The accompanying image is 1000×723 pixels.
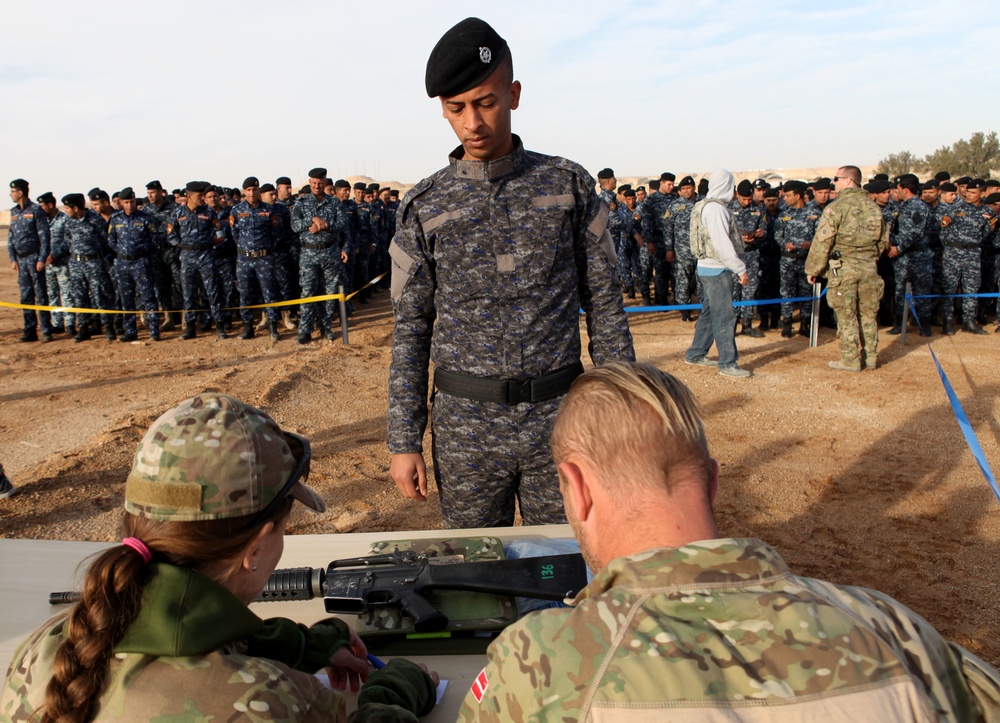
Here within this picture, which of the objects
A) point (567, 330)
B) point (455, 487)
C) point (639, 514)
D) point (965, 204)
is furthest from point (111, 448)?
point (965, 204)

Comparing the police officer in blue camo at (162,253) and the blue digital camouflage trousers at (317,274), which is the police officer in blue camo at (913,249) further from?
the police officer in blue camo at (162,253)

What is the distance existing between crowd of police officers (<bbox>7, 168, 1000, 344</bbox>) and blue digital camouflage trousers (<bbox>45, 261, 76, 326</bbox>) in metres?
0.02

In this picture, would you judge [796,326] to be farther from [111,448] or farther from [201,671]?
[201,671]

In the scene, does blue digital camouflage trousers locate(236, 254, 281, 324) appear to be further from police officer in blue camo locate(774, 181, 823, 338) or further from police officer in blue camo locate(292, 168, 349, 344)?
police officer in blue camo locate(774, 181, 823, 338)

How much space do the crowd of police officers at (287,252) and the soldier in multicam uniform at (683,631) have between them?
8472 millimetres

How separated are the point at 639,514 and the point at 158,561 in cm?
77

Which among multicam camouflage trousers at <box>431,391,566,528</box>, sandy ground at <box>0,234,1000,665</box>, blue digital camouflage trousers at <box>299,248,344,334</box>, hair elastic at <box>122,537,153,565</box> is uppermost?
blue digital camouflage trousers at <box>299,248,344,334</box>

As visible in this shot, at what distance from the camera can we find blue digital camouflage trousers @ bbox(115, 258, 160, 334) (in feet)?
31.6

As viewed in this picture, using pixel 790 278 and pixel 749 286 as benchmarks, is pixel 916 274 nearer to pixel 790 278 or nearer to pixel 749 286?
pixel 790 278

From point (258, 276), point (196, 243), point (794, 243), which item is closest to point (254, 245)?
point (258, 276)

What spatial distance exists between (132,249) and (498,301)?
857cm

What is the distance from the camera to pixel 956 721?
3.15ft

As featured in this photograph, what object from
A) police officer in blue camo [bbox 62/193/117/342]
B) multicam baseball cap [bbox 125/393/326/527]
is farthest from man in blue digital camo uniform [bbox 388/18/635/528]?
police officer in blue camo [bbox 62/193/117/342]

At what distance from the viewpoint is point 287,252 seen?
34.8 feet
